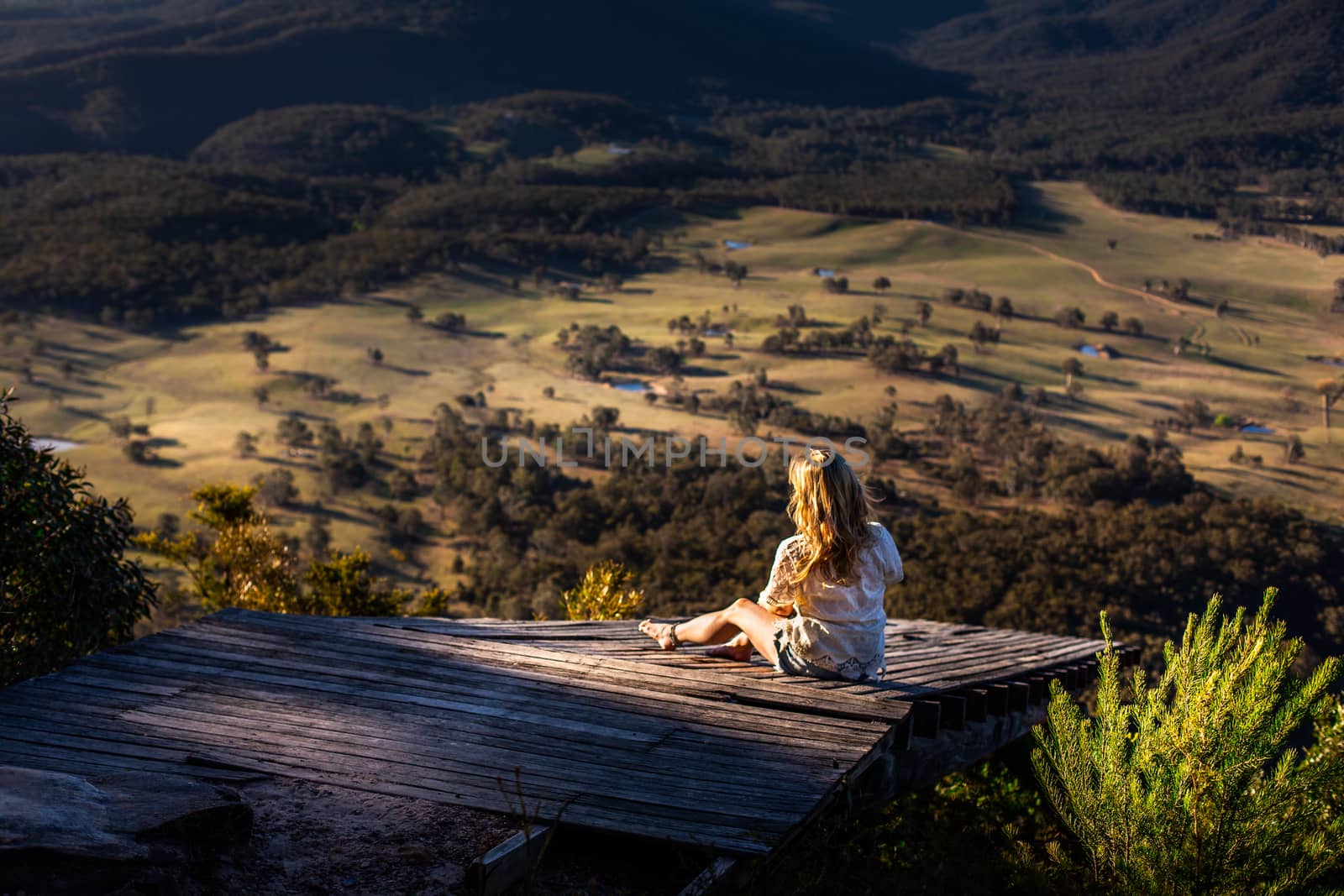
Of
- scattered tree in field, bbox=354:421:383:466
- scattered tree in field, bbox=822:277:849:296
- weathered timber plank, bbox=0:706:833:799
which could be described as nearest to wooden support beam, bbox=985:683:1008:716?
weathered timber plank, bbox=0:706:833:799

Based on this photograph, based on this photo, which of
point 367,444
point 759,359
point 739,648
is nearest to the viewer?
point 739,648

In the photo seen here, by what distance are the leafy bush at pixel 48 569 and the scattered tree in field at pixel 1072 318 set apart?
151ft

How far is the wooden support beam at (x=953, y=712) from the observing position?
4.63 m

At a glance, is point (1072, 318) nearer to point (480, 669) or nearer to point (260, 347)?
point (260, 347)

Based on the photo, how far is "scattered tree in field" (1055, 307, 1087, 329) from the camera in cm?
4572

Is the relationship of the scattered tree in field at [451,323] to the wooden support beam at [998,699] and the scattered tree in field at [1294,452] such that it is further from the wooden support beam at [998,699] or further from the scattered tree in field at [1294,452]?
the wooden support beam at [998,699]

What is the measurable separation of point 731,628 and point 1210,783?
7.52ft

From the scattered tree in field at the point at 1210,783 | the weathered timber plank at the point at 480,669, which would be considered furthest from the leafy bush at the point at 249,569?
the scattered tree in field at the point at 1210,783

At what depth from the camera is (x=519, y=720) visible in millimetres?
4125

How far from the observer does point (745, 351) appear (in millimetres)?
45156

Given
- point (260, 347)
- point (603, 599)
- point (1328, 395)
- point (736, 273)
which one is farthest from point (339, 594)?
point (736, 273)

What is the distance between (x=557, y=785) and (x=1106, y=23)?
15752 centimetres

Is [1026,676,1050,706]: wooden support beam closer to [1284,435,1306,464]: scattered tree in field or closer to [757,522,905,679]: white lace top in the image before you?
[757,522,905,679]: white lace top

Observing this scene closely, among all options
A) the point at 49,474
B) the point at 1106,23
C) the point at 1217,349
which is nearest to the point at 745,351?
the point at 1217,349
